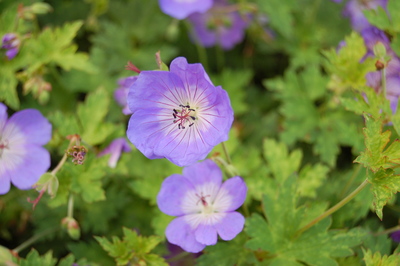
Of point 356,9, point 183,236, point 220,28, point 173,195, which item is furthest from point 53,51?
point 356,9

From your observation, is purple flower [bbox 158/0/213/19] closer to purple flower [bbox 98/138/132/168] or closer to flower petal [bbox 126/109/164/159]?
purple flower [bbox 98/138/132/168]

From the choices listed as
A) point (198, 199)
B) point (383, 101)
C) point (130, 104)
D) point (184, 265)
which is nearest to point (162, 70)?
point (130, 104)

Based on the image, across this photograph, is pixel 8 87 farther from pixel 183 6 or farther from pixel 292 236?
pixel 292 236

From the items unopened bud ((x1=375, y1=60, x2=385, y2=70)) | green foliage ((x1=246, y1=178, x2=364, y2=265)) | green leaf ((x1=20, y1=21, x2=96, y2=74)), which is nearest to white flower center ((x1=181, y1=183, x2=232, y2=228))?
green foliage ((x1=246, y1=178, x2=364, y2=265))

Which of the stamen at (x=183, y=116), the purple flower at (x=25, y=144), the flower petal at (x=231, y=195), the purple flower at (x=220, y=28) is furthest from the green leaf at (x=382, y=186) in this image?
the purple flower at (x=220, y=28)

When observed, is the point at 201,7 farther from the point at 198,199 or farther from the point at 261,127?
the point at 198,199

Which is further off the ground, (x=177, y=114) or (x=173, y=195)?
(x=177, y=114)

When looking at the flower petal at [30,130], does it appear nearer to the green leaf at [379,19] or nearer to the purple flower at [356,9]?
the green leaf at [379,19]
